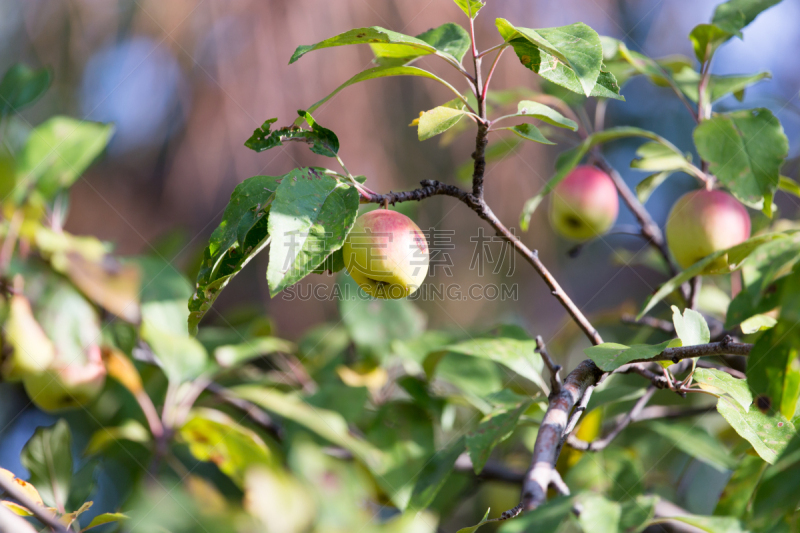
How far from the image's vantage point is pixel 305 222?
437 millimetres

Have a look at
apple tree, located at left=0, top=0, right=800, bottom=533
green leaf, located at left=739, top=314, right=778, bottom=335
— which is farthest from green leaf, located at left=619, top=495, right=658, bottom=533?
green leaf, located at left=739, top=314, right=778, bottom=335

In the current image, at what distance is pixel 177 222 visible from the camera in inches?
53.7

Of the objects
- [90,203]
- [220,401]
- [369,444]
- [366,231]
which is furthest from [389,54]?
[90,203]

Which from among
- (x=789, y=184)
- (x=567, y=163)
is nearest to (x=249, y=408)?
(x=567, y=163)

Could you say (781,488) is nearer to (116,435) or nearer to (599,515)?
(599,515)

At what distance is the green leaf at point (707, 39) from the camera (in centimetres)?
76

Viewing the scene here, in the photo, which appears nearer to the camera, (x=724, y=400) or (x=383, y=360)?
(x=724, y=400)

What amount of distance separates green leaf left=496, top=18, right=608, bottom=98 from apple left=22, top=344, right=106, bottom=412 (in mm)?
838

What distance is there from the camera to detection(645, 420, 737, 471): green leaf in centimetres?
75

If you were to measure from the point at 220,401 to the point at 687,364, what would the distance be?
79cm

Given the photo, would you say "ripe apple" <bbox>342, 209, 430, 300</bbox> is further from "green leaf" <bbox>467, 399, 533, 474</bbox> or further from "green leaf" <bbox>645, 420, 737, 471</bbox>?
"green leaf" <bbox>645, 420, 737, 471</bbox>

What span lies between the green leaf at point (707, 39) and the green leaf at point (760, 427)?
532 millimetres

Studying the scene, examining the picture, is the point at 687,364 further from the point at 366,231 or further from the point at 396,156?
the point at 396,156

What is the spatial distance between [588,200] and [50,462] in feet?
3.01
